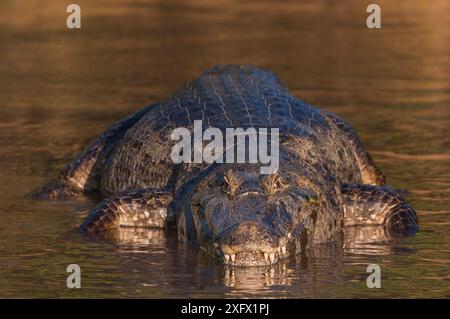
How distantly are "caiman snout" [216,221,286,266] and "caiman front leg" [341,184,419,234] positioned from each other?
1.64m

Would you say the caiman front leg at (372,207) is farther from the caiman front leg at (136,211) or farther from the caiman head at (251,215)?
the caiman front leg at (136,211)

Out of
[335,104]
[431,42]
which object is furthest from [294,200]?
[431,42]

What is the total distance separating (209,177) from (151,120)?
1.96 metres

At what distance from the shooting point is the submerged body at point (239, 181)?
9.46m

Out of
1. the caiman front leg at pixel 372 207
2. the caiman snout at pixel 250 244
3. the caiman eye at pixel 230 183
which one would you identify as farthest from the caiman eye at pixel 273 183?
the caiman front leg at pixel 372 207

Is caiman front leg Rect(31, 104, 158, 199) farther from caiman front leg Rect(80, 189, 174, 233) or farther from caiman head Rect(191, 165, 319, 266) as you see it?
caiman head Rect(191, 165, 319, 266)

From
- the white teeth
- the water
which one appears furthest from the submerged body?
the water

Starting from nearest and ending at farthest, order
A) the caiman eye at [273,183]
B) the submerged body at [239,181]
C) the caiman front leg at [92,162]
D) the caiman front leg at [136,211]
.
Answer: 1. the submerged body at [239,181]
2. the caiman eye at [273,183]
3. the caiman front leg at [136,211]
4. the caiman front leg at [92,162]

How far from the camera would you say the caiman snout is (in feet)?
29.8

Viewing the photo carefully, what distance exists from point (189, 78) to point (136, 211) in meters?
8.49

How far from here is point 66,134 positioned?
15094mm

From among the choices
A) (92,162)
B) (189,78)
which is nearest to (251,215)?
(92,162)

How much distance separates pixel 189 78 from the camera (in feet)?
62.9
